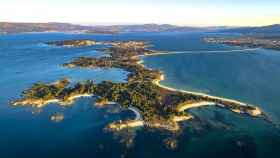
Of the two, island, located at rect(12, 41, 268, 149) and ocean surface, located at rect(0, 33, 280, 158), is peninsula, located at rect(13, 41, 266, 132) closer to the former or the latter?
island, located at rect(12, 41, 268, 149)

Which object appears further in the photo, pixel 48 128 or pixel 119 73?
pixel 119 73

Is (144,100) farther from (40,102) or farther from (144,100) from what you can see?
(40,102)

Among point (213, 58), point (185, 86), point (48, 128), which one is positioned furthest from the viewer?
point (213, 58)

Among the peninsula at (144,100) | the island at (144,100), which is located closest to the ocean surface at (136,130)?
the island at (144,100)

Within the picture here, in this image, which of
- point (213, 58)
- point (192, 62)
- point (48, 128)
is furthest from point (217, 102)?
point (213, 58)

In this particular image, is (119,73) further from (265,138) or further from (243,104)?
(265,138)

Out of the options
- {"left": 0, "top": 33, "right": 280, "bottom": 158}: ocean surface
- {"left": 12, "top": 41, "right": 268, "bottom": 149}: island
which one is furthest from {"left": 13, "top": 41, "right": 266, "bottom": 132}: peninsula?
{"left": 0, "top": 33, "right": 280, "bottom": 158}: ocean surface

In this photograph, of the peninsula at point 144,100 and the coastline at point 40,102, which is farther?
the coastline at point 40,102

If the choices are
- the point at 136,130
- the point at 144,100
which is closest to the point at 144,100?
the point at 144,100

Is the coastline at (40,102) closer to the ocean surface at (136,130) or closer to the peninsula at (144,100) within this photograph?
the peninsula at (144,100)

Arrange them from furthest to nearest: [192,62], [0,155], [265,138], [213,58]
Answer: [213,58], [192,62], [265,138], [0,155]
